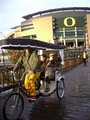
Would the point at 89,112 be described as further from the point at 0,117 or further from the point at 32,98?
the point at 0,117

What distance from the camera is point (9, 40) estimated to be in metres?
8.89

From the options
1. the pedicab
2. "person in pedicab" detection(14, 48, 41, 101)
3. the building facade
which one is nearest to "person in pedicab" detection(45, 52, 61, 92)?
the pedicab

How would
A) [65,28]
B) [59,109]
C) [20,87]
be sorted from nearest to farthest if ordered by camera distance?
[20,87] < [59,109] < [65,28]

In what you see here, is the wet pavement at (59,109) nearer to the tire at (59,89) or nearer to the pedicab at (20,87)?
the tire at (59,89)

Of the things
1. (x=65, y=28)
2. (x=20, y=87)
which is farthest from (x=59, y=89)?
(x=65, y=28)

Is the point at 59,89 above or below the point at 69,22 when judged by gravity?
below

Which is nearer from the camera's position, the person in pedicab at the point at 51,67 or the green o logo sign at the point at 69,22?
the person in pedicab at the point at 51,67

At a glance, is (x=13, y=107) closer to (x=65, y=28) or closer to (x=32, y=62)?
(x=32, y=62)

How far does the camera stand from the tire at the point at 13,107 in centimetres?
720

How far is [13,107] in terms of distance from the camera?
7.50m

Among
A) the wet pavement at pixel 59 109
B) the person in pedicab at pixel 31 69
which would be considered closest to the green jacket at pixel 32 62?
the person in pedicab at pixel 31 69

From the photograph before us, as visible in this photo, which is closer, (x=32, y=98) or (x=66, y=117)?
(x=66, y=117)

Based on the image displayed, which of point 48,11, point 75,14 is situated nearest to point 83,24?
point 75,14

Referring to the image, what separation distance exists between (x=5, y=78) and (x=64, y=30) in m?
142
